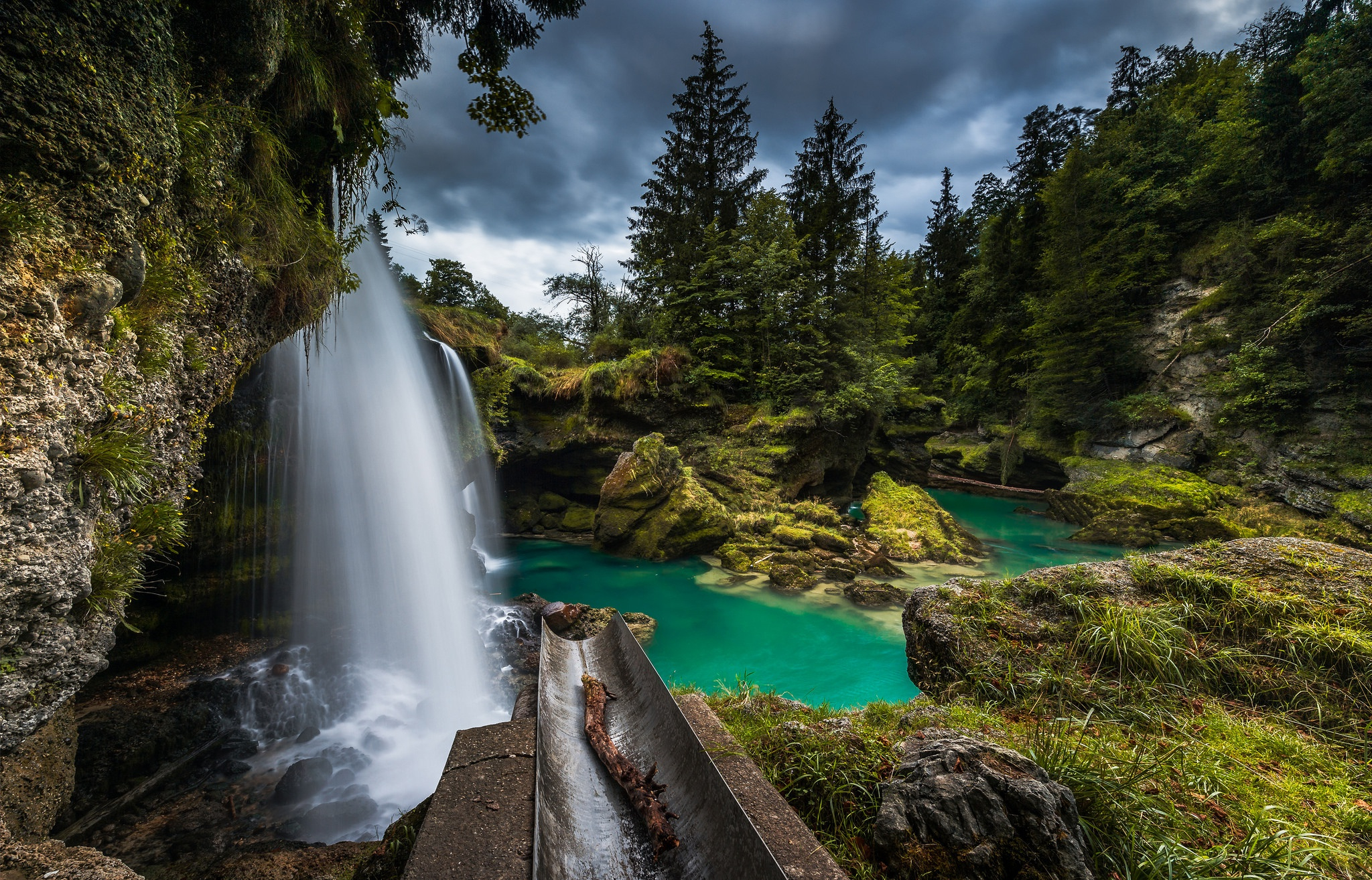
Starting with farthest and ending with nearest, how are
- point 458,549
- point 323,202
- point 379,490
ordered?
point 458,549 < point 379,490 < point 323,202

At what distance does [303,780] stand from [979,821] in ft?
20.3

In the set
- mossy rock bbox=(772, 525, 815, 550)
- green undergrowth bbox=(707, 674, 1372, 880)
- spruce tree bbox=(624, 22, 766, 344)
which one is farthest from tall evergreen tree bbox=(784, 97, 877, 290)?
green undergrowth bbox=(707, 674, 1372, 880)

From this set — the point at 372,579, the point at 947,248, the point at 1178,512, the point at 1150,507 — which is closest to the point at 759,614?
the point at 372,579

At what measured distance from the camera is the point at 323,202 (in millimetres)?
4688

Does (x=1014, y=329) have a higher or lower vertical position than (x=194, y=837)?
higher

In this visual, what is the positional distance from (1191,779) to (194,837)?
7.01 metres

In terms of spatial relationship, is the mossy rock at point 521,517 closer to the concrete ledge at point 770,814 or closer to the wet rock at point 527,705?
the wet rock at point 527,705

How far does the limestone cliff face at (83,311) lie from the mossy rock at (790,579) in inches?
375

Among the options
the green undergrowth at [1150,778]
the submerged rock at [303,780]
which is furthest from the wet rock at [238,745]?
the green undergrowth at [1150,778]

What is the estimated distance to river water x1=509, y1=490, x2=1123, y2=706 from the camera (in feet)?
22.9

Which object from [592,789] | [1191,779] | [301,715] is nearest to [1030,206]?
[1191,779]

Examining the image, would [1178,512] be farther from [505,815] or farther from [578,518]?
[505,815]

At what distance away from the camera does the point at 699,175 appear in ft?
58.7

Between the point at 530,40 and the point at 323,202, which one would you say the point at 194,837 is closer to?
the point at 323,202
